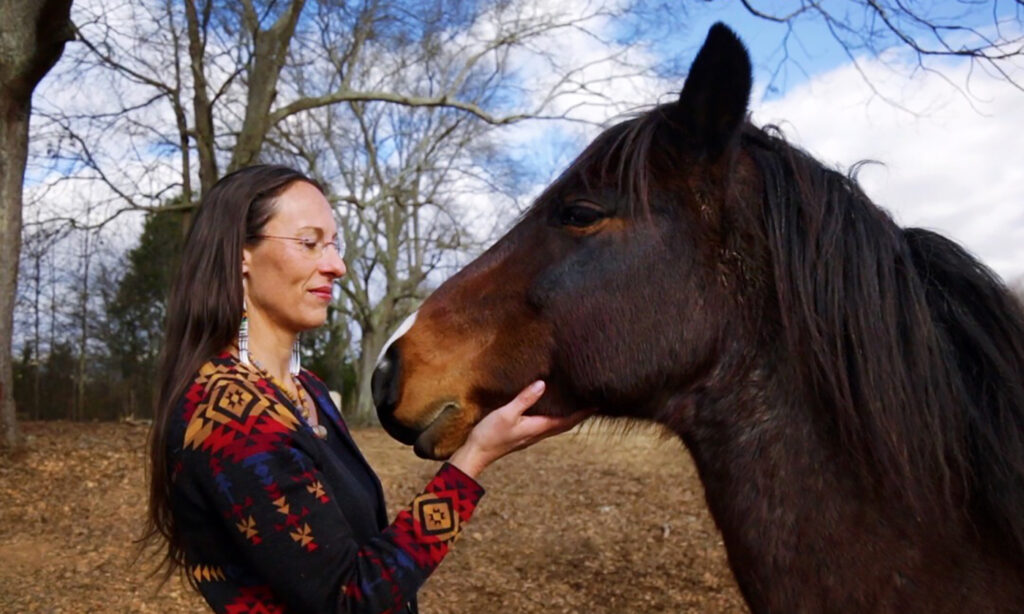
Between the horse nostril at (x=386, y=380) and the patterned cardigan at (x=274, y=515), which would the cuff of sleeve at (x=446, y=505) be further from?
the horse nostril at (x=386, y=380)

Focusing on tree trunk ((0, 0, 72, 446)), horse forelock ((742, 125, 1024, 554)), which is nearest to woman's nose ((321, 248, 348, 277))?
horse forelock ((742, 125, 1024, 554))

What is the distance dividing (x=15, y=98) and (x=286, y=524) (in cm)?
865

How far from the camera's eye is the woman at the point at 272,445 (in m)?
1.61

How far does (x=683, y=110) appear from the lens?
1784 mm

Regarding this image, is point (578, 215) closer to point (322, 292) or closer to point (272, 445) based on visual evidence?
point (322, 292)

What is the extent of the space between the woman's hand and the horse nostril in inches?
8.7

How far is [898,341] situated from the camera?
1627 mm

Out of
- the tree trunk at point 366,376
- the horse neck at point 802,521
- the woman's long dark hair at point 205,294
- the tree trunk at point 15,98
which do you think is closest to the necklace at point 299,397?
the woman's long dark hair at point 205,294

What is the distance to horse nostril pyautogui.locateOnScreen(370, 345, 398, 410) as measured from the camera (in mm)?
1857

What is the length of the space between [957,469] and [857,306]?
0.40 meters

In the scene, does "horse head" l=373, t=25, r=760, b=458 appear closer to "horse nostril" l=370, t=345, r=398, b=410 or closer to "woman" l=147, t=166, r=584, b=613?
"horse nostril" l=370, t=345, r=398, b=410

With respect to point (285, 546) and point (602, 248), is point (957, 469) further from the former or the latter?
point (285, 546)

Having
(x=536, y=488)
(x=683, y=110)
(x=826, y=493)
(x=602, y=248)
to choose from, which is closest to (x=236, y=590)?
(x=602, y=248)

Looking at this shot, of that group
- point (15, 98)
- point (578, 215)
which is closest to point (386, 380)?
point (578, 215)
